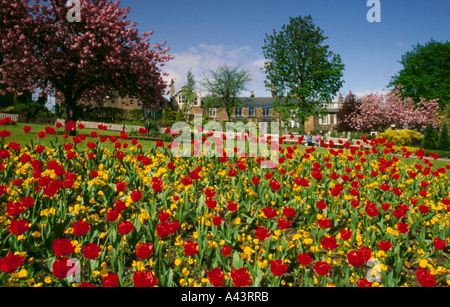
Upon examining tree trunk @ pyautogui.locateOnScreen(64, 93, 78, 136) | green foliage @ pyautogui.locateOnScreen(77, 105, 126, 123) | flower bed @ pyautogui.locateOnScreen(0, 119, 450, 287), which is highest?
green foliage @ pyautogui.locateOnScreen(77, 105, 126, 123)

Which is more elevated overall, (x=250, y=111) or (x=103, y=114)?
(x=250, y=111)

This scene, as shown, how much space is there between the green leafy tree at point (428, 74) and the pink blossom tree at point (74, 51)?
4478 centimetres

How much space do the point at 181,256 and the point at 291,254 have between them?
139 centimetres

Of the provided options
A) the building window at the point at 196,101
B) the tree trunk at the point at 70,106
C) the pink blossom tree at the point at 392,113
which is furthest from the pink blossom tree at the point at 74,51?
the building window at the point at 196,101

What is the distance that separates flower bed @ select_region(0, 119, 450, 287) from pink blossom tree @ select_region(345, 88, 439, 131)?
1652 inches

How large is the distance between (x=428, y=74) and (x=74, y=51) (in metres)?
51.4

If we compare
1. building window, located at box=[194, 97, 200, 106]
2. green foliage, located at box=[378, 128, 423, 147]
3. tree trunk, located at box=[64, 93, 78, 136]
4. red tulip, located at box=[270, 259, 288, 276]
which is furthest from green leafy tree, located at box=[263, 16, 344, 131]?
building window, located at box=[194, 97, 200, 106]

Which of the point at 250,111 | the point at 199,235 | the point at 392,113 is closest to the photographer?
the point at 199,235

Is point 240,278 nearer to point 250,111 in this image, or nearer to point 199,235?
point 199,235

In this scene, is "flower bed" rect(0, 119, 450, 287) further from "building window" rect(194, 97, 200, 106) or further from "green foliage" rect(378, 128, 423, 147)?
"building window" rect(194, 97, 200, 106)

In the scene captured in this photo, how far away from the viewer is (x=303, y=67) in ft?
88.5

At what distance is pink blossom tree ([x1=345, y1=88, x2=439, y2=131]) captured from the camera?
41.4 meters

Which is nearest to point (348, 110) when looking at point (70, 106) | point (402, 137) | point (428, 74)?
point (428, 74)
